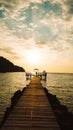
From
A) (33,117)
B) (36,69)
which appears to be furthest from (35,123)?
(36,69)

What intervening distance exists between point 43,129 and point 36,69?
89908 millimetres

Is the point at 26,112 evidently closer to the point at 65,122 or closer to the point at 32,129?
the point at 65,122

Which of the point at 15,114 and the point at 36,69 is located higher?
the point at 36,69

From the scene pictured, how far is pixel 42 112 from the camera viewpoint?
1094 cm

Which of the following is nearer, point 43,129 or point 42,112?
point 43,129

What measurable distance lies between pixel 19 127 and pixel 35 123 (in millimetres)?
902

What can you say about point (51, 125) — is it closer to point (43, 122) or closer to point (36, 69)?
point (43, 122)

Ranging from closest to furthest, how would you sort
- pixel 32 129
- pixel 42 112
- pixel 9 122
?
pixel 32 129 → pixel 9 122 → pixel 42 112

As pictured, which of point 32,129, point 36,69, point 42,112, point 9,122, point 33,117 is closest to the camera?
point 32,129

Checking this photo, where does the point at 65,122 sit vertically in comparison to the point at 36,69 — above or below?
below

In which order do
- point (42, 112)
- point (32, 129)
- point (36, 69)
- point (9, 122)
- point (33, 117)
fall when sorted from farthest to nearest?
point (36, 69)
point (42, 112)
point (33, 117)
point (9, 122)
point (32, 129)

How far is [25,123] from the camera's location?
8.76m

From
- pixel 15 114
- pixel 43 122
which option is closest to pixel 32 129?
pixel 43 122

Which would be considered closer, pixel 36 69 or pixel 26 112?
pixel 26 112
